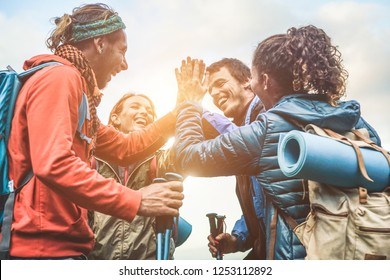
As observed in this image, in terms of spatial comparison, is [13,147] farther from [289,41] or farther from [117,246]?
[289,41]

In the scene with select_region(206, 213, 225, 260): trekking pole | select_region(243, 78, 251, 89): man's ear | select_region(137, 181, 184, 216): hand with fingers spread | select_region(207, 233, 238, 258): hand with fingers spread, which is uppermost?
select_region(243, 78, 251, 89): man's ear

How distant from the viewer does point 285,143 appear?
2.29m

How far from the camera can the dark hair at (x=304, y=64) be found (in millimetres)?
2576

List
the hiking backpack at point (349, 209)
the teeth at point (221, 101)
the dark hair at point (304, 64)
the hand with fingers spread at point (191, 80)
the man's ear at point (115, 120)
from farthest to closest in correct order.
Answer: the man's ear at point (115, 120), the teeth at point (221, 101), the hand with fingers spread at point (191, 80), the dark hair at point (304, 64), the hiking backpack at point (349, 209)

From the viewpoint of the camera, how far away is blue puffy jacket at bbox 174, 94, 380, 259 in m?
2.43

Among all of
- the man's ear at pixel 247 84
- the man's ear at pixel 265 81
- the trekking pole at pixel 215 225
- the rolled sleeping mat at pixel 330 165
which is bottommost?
the trekking pole at pixel 215 225

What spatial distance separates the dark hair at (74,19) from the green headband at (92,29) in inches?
0.9

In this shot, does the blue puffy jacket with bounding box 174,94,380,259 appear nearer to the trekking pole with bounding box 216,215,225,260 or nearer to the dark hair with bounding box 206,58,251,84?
the trekking pole with bounding box 216,215,225,260

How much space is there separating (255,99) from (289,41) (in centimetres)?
48

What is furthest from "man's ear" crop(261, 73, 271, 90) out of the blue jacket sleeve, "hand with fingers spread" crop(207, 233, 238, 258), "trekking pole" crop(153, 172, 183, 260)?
"hand with fingers spread" crop(207, 233, 238, 258)

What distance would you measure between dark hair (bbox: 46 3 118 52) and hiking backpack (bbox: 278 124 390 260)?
1305mm

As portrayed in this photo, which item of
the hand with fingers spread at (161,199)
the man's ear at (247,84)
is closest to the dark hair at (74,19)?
the man's ear at (247,84)

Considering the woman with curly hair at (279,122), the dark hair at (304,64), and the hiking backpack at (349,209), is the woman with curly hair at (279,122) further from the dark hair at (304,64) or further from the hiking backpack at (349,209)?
the hiking backpack at (349,209)

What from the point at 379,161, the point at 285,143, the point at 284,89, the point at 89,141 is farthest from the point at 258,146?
the point at 89,141
